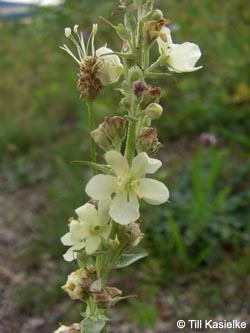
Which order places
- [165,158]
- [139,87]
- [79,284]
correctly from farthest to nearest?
1. [165,158]
2. [79,284]
3. [139,87]

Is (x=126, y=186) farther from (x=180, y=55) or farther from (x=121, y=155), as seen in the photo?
(x=180, y=55)

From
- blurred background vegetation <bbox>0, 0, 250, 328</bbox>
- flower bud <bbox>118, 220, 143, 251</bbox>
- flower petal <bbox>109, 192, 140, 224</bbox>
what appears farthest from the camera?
blurred background vegetation <bbox>0, 0, 250, 328</bbox>

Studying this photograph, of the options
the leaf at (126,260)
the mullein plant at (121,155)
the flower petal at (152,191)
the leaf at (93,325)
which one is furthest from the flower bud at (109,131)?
the leaf at (93,325)

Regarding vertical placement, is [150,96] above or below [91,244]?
above

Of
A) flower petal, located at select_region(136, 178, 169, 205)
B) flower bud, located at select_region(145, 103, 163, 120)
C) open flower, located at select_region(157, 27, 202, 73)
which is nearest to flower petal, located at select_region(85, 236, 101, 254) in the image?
flower petal, located at select_region(136, 178, 169, 205)

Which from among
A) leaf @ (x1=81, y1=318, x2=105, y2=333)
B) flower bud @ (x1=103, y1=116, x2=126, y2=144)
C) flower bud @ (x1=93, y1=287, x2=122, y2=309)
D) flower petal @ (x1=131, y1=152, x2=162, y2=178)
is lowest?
leaf @ (x1=81, y1=318, x2=105, y2=333)

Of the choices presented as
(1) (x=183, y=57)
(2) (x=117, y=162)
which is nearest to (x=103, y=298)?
(2) (x=117, y=162)

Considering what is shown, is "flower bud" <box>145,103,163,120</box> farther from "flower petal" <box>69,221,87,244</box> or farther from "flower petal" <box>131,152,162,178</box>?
"flower petal" <box>69,221,87,244</box>
